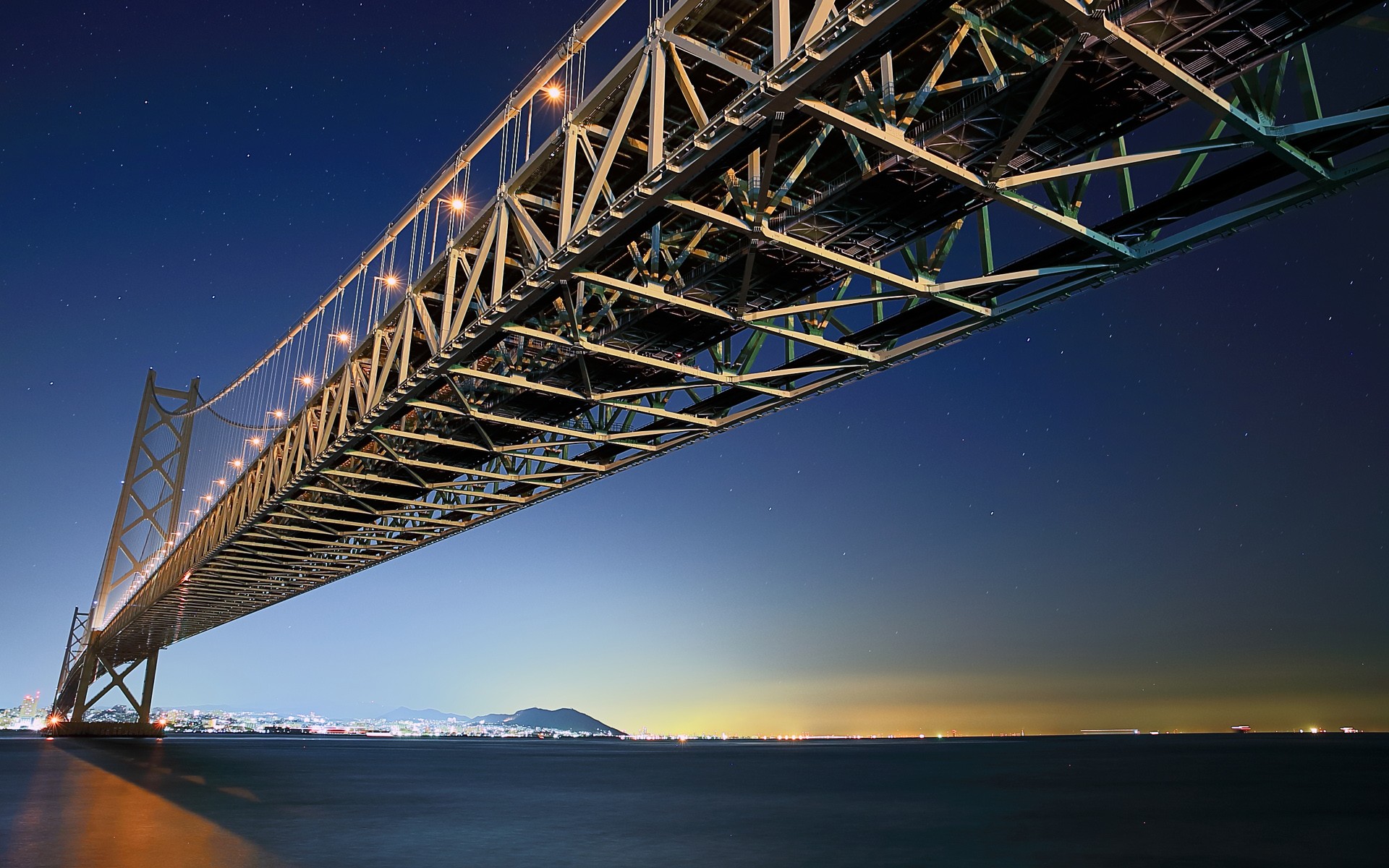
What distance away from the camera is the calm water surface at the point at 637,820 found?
1417cm

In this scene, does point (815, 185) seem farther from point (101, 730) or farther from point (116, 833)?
point (101, 730)

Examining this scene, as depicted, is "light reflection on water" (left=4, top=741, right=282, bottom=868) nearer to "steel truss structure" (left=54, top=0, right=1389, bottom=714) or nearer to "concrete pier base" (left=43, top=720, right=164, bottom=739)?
"steel truss structure" (left=54, top=0, right=1389, bottom=714)

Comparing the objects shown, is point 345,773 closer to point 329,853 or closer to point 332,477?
point 332,477

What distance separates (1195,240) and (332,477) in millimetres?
26232

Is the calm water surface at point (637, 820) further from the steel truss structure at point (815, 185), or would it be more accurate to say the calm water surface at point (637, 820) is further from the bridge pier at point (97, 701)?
the bridge pier at point (97, 701)

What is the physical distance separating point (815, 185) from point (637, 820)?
47.0 ft

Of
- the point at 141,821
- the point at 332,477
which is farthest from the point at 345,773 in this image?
the point at 141,821

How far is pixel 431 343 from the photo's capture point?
18.2 metres

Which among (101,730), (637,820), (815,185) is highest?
(815,185)

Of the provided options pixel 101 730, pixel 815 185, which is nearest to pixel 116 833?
pixel 815 185

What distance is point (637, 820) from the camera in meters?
20.6

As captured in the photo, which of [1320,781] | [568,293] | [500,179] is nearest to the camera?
[568,293]

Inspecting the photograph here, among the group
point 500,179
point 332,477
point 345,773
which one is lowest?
point 345,773

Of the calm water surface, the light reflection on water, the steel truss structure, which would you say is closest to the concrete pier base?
the calm water surface
